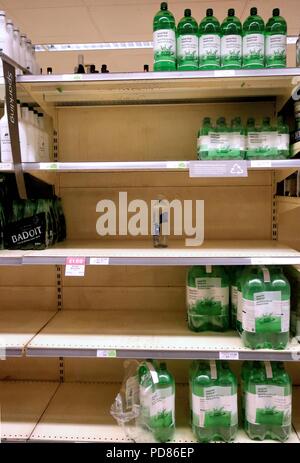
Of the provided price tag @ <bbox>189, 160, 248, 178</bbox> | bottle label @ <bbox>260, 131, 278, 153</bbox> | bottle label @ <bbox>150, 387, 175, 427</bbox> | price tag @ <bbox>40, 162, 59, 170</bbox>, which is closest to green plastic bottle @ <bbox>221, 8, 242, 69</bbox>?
bottle label @ <bbox>260, 131, 278, 153</bbox>

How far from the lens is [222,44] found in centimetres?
188

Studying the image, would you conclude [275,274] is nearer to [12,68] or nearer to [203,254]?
[203,254]

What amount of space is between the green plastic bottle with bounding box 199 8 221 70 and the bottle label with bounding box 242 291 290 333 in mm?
1096

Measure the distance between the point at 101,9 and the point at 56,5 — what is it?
443 millimetres

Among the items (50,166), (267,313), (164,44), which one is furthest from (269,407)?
(164,44)

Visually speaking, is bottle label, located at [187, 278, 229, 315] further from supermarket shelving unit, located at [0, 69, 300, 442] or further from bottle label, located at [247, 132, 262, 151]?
bottle label, located at [247, 132, 262, 151]

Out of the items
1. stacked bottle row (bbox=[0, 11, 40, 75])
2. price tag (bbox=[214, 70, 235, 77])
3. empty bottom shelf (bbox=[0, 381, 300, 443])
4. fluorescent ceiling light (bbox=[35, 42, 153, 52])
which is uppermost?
fluorescent ceiling light (bbox=[35, 42, 153, 52])

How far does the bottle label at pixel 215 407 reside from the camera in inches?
74.2

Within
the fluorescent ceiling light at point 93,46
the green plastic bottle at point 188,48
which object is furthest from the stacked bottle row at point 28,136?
the fluorescent ceiling light at point 93,46

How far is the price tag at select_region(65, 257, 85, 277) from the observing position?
1.86 meters

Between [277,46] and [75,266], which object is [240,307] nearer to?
[75,266]

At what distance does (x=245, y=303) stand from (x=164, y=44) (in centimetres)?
127

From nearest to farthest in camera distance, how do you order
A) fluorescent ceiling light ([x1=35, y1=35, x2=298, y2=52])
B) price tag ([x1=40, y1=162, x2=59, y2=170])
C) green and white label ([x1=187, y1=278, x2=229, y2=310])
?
price tag ([x1=40, y1=162, x2=59, y2=170]) → green and white label ([x1=187, y1=278, x2=229, y2=310]) → fluorescent ceiling light ([x1=35, y1=35, x2=298, y2=52])

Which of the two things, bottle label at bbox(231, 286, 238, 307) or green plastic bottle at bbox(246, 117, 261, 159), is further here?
bottle label at bbox(231, 286, 238, 307)
